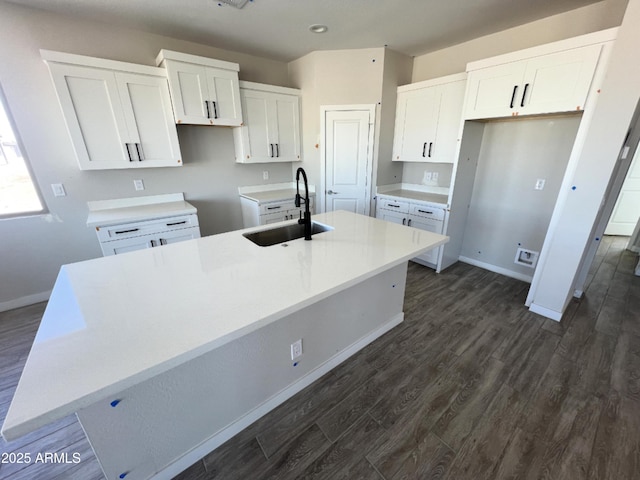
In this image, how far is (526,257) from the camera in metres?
3.10

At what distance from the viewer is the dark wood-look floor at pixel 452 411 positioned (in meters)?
1.36

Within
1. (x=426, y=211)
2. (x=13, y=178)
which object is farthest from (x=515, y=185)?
(x=13, y=178)

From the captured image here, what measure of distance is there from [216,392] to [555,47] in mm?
3519

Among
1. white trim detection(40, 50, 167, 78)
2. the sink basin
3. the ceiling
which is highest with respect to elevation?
the ceiling

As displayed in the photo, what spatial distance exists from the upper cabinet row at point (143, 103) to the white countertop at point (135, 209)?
1.52ft

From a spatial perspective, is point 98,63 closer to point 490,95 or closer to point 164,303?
point 164,303

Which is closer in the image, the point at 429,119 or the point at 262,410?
the point at 262,410

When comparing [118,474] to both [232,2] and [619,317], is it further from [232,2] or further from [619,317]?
Result: [619,317]

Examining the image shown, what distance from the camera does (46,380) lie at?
2.46ft

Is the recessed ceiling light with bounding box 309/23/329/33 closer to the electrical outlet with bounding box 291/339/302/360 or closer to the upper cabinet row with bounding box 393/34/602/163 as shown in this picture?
the upper cabinet row with bounding box 393/34/602/163

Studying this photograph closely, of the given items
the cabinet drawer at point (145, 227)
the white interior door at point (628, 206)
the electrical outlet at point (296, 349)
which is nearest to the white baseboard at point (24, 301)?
the cabinet drawer at point (145, 227)

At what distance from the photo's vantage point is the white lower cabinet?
8.21ft

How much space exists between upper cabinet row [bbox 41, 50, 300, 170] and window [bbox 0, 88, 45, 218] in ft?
1.77

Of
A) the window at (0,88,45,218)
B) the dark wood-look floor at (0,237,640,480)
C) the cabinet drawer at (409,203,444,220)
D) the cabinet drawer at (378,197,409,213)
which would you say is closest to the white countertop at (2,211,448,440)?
the dark wood-look floor at (0,237,640,480)
